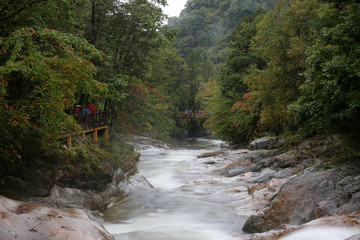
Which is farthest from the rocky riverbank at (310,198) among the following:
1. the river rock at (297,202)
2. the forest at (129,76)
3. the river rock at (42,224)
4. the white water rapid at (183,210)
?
the river rock at (42,224)

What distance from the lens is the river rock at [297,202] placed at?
29.2ft

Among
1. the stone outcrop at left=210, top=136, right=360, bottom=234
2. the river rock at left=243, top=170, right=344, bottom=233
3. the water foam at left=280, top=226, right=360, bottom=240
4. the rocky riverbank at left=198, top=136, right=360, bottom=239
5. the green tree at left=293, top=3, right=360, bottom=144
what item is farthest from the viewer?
the green tree at left=293, top=3, right=360, bottom=144

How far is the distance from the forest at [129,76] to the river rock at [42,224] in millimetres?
2447

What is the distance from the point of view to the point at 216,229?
1028cm

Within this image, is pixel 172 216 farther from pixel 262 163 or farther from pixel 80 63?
pixel 262 163

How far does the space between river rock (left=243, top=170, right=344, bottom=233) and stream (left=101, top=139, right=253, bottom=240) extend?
0.84 meters

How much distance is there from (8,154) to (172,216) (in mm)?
5835

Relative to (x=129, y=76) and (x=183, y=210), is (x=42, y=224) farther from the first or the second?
(x=129, y=76)

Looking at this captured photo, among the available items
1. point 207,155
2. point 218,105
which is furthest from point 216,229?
point 218,105

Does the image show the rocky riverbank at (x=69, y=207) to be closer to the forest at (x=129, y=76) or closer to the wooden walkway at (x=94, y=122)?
the forest at (x=129, y=76)

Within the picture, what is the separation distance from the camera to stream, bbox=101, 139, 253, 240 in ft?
32.6

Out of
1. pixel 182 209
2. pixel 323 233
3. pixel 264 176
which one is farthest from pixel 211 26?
pixel 323 233

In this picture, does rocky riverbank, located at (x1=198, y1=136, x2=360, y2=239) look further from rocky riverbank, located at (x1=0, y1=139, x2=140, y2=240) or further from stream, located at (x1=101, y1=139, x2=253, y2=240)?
rocky riverbank, located at (x1=0, y1=139, x2=140, y2=240)

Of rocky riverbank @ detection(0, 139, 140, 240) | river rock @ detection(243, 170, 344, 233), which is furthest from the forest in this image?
river rock @ detection(243, 170, 344, 233)
